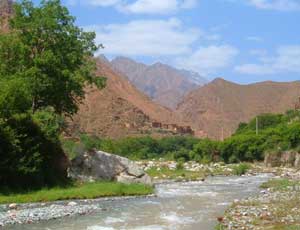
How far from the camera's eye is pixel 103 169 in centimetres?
4091

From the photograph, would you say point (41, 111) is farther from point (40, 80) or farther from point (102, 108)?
point (102, 108)

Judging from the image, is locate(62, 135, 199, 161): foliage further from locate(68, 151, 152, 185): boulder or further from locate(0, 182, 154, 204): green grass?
locate(0, 182, 154, 204): green grass

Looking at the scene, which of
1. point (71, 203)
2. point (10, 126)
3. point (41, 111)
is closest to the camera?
point (71, 203)

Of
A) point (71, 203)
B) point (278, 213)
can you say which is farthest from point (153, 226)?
point (71, 203)

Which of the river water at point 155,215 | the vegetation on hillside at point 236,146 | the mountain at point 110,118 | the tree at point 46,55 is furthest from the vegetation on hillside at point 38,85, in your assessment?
the mountain at point 110,118

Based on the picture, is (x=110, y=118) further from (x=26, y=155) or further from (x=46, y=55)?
(x=26, y=155)

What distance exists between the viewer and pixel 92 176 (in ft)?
131

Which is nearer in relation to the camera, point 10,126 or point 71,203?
point 71,203

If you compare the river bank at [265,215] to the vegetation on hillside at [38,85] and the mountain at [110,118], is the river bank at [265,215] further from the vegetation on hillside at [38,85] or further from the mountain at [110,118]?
the mountain at [110,118]

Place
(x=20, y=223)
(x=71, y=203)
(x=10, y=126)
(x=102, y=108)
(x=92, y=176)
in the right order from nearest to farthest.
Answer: (x=20, y=223) < (x=71, y=203) < (x=10, y=126) < (x=92, y=176) < (x=102, y=108)

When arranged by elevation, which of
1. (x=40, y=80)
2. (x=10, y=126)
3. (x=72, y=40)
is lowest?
(x=10, y=126)

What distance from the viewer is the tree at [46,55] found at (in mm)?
37969

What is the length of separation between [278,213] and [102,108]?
142110 millimetres

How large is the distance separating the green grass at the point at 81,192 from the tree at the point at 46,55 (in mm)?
6985
